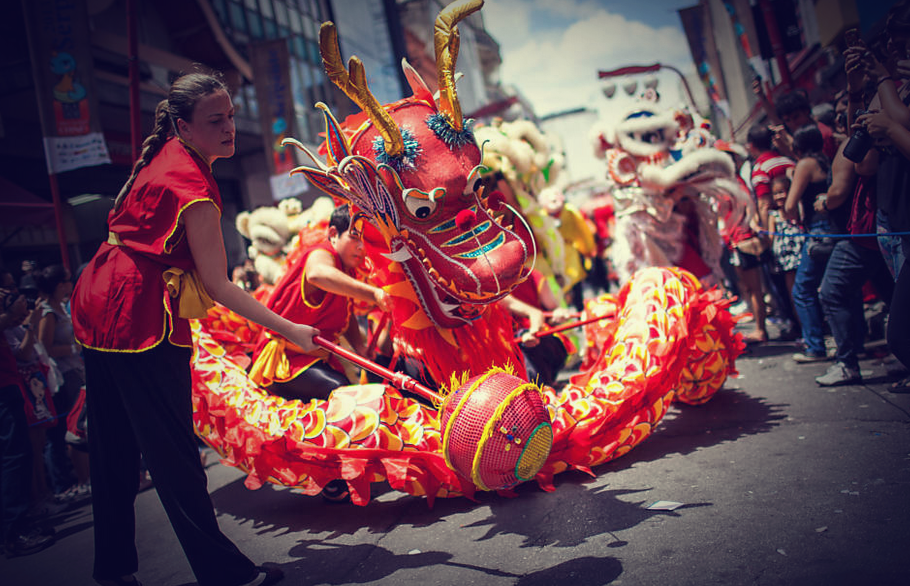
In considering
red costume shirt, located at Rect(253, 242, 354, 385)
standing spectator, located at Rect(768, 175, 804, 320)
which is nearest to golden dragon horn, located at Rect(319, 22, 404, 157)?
red costume shirt, located at Rect(253, 242, 354, 385)

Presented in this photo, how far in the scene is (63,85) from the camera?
6680mm

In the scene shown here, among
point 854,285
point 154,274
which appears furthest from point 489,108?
point 154,274

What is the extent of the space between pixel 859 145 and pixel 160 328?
9.89 feet

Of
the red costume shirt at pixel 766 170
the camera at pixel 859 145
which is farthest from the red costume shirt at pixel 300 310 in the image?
the red costume shirt at pixel 766 170

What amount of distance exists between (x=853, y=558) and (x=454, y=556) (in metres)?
1.25

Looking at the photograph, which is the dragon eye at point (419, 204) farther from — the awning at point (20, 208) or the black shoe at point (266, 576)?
the awning at point (20, 208)

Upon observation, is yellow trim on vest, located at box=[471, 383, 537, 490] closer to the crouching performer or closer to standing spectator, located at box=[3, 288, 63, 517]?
the crouching performer

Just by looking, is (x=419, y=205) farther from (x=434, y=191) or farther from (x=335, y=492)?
(x=335, y=492)

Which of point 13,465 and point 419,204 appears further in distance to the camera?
point 13,465

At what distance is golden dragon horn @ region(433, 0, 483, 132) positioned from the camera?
280 centimetres

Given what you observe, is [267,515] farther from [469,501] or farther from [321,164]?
[321,164]

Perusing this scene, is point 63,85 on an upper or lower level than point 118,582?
upper

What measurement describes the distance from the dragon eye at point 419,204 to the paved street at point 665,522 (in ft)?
4.15

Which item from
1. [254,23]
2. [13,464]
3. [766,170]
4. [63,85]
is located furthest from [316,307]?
[254,23]
